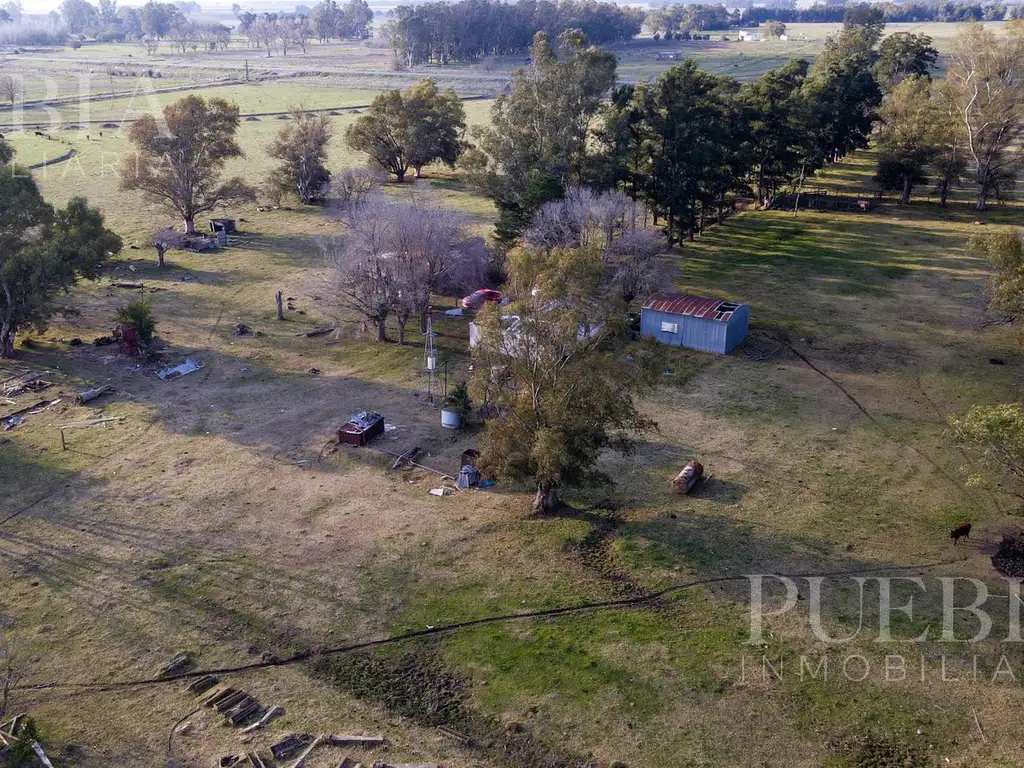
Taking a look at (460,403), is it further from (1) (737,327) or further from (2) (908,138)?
(2) (908,138)

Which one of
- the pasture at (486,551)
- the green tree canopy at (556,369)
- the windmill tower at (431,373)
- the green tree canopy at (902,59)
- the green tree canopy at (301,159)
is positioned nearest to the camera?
the pasture at (486,551)

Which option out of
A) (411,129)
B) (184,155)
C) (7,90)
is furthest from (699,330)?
(7,90)

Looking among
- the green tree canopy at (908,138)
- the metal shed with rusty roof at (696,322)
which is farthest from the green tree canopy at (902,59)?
the metal shed with rusty roof at (696,322)

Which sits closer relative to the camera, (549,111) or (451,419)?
(451,419)

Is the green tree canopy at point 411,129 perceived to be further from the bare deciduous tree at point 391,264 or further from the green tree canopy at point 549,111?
the bare deciduous tree at point 391,264

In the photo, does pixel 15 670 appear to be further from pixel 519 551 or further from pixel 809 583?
pixel 809 583

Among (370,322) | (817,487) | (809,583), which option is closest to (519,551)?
(809,583)
